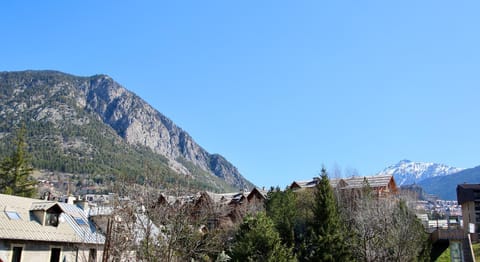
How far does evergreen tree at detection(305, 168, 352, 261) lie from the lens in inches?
1249

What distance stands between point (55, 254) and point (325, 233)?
794 inches

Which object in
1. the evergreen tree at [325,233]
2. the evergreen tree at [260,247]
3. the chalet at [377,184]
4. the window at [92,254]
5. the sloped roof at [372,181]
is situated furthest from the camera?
the sloped roof at [372,181]

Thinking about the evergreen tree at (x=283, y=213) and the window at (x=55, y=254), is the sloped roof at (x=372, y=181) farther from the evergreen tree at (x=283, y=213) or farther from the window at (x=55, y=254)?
the window at (x=55, y=254)

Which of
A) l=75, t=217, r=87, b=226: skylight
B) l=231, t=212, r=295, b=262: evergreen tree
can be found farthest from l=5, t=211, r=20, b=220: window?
l=231, t=212, r=295, b=262: evergreen tree

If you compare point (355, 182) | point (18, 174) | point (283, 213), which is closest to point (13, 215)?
point (283, 213)

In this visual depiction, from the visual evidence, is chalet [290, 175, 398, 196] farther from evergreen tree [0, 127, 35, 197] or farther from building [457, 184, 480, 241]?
evergreen tree [0, 127, 35, 197]

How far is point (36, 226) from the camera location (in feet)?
116

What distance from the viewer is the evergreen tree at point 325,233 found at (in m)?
31.7

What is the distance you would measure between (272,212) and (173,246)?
11221mm

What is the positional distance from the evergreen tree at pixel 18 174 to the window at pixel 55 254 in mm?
33626

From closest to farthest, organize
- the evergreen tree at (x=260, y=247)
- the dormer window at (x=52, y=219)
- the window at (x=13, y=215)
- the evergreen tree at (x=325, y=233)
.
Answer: the evergreen tree at (x=260, y=247) < the evergreen tree at (x=325, y=233) < the window at (x=13, y=215) < the dormer window at (x=52, y=219)

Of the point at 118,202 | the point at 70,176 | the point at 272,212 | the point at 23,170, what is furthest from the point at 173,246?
the point at 70,176

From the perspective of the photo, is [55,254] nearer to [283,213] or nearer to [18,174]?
[283,213]

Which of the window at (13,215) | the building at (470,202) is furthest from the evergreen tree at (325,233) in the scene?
the building at (470,202)
